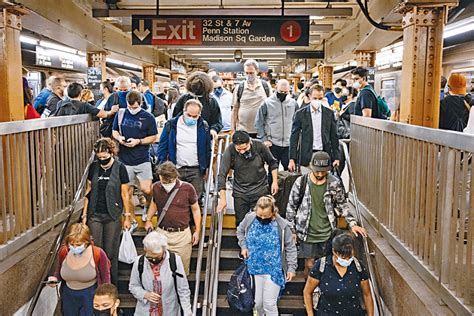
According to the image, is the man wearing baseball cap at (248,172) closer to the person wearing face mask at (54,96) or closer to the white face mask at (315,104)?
the white face mask at (315,104)

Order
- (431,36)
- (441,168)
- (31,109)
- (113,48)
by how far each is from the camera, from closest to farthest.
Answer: (441,168) → (431,36) → (31,109) → (113,48)

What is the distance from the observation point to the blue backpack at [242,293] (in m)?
4.74

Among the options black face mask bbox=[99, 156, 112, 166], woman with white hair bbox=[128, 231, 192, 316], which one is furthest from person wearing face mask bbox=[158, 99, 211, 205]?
woman with white hair bbox=[128, 231, 192, 316]

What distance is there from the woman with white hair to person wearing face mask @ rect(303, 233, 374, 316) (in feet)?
3.64

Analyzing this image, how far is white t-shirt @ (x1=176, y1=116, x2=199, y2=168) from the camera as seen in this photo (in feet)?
18.2

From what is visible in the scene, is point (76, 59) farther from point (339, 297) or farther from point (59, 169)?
point (339, 297)

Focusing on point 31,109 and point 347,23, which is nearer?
point 31,109

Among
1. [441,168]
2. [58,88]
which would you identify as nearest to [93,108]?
[58,88]

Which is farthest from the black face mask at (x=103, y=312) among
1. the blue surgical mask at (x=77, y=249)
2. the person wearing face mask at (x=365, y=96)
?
the person wearing face mask at (x=365, y=96)

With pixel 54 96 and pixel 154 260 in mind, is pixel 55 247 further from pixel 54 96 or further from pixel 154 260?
pixel 54 96

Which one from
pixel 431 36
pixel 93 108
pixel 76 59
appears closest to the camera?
pixel 431 36

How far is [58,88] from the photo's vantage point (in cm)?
625

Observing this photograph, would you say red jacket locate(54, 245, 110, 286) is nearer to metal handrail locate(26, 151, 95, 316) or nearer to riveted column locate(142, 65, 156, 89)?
metal handrail locate(26, 151, 95, 316)

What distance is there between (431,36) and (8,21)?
12.5 feet
